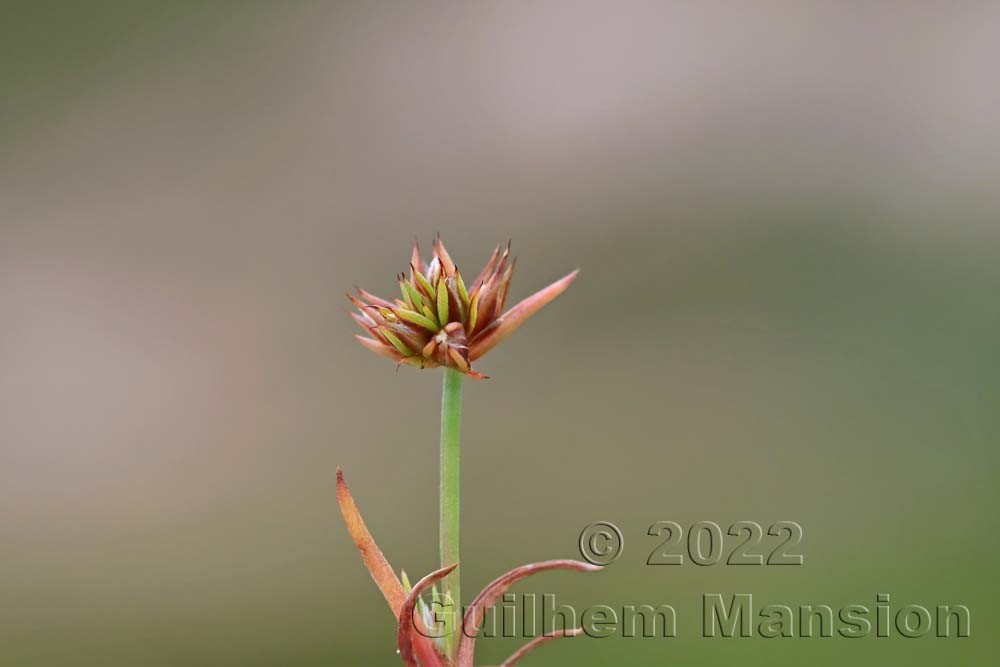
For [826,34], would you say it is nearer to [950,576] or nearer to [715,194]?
[715,194]

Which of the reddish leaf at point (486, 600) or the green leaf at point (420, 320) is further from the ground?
the green leaf at point (420, 320)

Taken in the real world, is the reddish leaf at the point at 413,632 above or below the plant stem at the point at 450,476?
below

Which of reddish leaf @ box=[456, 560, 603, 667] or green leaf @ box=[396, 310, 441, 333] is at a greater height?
green leaf @ box=[396, 310, 441, 333]

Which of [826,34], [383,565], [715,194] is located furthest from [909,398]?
[383,565]

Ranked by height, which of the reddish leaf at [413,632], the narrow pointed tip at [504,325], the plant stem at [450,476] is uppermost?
the narrow pointed tip at [504,325]

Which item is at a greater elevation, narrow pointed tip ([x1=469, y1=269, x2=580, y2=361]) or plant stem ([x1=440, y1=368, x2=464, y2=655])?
narrow pointed tip ([x1=469, y1=269, x2=580, y2=361])

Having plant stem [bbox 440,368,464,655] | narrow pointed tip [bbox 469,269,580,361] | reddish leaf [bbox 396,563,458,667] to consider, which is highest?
narrow pointed tip [bbox 469,269,580,361]
